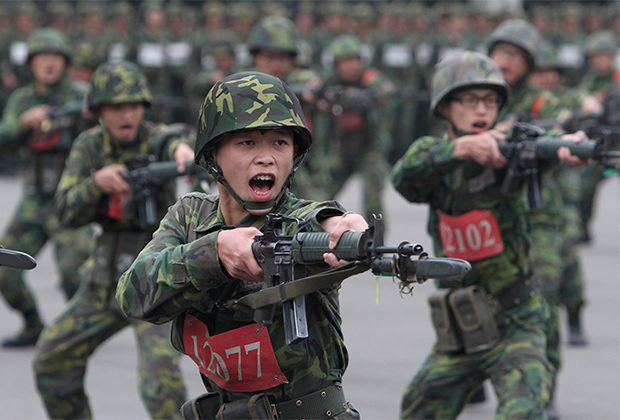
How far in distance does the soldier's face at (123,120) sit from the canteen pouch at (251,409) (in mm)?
2775

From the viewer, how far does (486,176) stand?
5.35 m

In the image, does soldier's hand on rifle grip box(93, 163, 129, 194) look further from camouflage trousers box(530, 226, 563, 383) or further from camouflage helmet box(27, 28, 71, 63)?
camouflage helmet box(27, 28, 71, 63)

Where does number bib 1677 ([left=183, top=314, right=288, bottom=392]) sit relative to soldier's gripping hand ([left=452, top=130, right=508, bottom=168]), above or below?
below

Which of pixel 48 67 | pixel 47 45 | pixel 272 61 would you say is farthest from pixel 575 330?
pixel 47 45

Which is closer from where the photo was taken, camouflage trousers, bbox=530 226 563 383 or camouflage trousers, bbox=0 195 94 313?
camouflage trousers, bbox=530 226 563 383

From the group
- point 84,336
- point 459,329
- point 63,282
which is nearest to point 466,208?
point 459,329

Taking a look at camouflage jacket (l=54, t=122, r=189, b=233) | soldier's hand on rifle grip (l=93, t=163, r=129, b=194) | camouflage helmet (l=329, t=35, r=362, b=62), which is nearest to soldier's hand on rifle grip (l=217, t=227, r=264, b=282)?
soldier's hand on rifle grip (l=93, t=163, r=129, b=194)

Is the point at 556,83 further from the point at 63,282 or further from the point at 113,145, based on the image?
the point at 113,145

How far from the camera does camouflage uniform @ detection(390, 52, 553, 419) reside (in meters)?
5.08

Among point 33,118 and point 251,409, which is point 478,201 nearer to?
point 251,409

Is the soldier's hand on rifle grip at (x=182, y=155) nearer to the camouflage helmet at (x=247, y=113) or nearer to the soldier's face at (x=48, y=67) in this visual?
the camouflage helmet at (x=247, y=113)

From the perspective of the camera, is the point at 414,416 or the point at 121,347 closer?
the point at 414,416

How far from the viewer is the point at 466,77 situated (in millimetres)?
5477

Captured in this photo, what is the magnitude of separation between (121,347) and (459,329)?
13.4 ft
